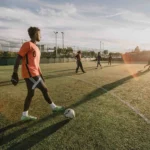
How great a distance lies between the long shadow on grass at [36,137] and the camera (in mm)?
3865

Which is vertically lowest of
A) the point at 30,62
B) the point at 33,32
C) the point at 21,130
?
the point at 21,130

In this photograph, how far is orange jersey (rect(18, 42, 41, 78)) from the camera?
490 cm

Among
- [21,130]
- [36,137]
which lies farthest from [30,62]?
[36,137]

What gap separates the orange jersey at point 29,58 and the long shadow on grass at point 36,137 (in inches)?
49.3

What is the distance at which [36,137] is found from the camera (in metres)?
4.26

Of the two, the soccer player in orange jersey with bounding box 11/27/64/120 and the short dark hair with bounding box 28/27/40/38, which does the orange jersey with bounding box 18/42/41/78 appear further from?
the short dark hair with bounding box 28/27/40/38

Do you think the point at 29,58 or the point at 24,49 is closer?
the point at 24,49

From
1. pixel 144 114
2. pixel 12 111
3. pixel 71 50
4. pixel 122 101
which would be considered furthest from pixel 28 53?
pixel 71 50

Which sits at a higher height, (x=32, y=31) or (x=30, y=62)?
(x=32, y=31)

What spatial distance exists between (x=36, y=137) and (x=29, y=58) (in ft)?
5.72

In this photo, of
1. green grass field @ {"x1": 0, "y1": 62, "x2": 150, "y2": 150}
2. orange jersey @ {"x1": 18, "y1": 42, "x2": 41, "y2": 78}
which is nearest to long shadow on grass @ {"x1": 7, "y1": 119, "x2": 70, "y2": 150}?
green grass field @ {"x1": 0, "y1": 62, "x2": 150, "y2": 150}

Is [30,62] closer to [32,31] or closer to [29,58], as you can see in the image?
[29,58]

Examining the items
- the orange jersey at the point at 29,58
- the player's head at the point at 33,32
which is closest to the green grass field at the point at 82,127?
the orange jersey at the point at 29,58

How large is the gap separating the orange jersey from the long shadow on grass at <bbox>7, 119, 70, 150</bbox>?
4.11 feet
